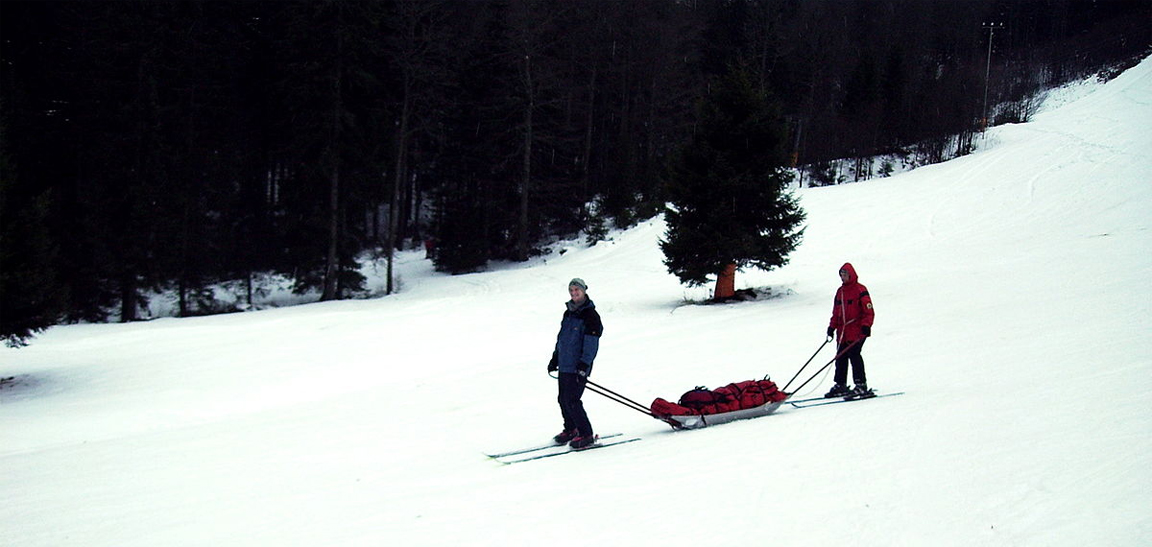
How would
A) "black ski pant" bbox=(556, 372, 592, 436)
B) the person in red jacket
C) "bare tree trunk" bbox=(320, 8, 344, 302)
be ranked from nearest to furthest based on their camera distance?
"black ski pant" bbox=(556, 372, 592, 436) → the person in red jacket → "bare tree trunk" bbox=(320, 8, 344, 302)

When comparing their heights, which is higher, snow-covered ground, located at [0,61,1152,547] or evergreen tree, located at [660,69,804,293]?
evergreen tree, located at [660,69,804,293]

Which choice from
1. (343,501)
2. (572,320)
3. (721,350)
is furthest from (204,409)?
(721,350)

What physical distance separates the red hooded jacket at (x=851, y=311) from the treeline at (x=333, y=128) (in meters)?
11.5

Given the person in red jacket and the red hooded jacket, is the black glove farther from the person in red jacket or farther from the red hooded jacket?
the red hooded jacket

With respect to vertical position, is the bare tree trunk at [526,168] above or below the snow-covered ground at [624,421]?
above

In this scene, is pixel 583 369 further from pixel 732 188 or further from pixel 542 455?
pixel 732 188

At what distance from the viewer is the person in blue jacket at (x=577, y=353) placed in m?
7.74

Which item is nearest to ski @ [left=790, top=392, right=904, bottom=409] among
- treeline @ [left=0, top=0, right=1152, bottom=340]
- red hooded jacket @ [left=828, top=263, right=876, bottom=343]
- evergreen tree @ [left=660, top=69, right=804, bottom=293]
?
red hooded jacket @ [left=828, top=263, right=876, bottom=343]

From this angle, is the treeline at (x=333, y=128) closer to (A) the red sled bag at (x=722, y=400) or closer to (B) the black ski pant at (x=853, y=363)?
(B) the black ski pant at (x=853, y=363)

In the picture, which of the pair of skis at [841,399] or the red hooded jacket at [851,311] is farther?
the red hooded jacket at [851,311]

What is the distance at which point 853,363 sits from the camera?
30.5ft

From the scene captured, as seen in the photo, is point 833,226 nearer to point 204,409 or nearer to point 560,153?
point 560,153

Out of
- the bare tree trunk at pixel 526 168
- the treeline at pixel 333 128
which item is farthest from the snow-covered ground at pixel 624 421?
the bare tree trunk at pixel 526 168

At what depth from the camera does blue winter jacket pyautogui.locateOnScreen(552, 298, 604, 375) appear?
25.4 feet
